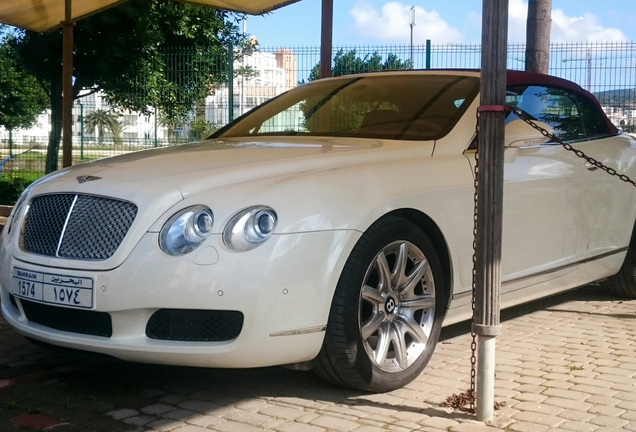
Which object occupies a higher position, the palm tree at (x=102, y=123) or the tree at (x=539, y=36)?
the tree at (x=539, y=36)

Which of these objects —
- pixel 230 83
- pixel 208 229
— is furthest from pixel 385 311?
pixel 230 83

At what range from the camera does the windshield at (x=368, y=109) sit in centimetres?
518

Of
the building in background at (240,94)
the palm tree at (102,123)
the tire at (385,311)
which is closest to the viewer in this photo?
the tire at (385,311)

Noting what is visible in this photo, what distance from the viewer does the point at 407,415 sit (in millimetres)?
4004

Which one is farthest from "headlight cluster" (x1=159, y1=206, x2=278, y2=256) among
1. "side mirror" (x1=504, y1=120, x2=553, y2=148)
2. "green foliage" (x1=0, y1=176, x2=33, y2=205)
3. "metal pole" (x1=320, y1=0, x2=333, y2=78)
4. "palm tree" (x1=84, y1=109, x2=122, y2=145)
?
"green foliage" (x1=0, y1=176, x2=33, y2=205)

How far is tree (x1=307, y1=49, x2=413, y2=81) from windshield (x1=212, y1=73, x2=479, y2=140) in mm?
5754

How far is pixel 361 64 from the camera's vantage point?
12062 mm

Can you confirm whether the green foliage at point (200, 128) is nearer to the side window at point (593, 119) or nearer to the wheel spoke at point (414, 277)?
the side window at point (593, 119)

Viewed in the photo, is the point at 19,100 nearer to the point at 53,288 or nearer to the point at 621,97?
the point at 621,97

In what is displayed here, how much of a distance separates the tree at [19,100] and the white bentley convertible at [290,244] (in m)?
43.8

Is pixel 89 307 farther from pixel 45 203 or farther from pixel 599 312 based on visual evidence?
pixel 599 312

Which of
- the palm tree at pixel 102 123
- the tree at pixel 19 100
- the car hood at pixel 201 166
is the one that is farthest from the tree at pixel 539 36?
the tree at pixel 19 100

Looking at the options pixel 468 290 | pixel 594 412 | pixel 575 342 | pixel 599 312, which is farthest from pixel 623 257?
pixel 594 412

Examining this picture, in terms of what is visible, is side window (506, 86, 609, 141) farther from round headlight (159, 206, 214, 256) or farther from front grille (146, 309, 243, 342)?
front grille (146, 309, 243, 342)
